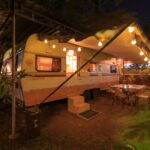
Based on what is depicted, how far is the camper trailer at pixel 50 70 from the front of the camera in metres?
5.36

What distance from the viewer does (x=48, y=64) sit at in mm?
6137

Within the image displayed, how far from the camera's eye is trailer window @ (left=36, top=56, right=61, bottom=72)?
580 centimetres

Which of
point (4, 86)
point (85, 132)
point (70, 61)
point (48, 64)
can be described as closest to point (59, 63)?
point (48, 64)

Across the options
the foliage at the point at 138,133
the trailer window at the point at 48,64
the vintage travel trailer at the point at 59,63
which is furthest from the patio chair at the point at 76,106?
the foliage at the point at 138,133

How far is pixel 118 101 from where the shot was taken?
7805 mm

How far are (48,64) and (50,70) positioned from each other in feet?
0.86

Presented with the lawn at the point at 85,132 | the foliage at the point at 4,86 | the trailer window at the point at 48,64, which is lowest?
the lawn at the point at 85,132

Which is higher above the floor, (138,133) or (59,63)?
(59,63)

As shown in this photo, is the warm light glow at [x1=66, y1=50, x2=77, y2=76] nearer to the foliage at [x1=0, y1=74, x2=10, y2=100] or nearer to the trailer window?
the trailer window

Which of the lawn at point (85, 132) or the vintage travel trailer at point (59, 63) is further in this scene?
the vintage travel trailer at point (59, 63)

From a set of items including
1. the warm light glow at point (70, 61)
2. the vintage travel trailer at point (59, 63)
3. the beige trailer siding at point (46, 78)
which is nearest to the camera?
the vintage travel trailer at point (59, 63)

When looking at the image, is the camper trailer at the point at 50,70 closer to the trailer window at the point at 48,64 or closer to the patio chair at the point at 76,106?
the trailer window at the point at 48,64

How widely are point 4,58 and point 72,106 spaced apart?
4.66 meters

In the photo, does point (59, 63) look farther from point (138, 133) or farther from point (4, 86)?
point (138, 133)
